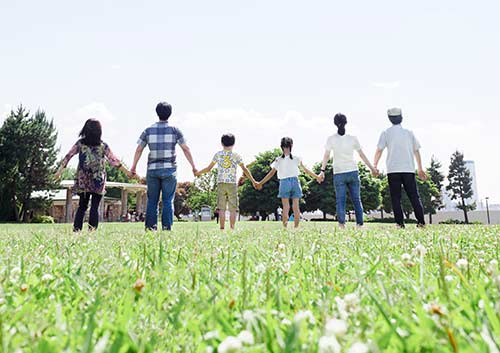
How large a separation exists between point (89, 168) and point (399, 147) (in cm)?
605

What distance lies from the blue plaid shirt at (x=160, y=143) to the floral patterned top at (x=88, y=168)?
0.90 m

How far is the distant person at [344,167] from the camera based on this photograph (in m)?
8.62

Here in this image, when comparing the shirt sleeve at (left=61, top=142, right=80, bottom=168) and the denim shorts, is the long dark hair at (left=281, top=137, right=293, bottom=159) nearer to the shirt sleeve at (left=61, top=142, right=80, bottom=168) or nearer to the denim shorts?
the denim shorts

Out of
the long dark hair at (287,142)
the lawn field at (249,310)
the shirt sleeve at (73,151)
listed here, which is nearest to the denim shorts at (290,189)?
the long dark hair at (287,142)

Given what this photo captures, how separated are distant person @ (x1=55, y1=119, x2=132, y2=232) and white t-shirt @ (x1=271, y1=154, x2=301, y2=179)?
12.9 feet

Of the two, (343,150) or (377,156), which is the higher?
(343,150)

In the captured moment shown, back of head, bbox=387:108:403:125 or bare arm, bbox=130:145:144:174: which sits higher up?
back of head, bbox=387:108:403:125

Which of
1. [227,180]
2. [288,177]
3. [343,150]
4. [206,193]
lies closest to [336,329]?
[227,180]

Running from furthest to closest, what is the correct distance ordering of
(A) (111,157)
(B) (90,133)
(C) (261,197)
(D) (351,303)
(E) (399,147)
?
(C) (261,197) < (E) (399,147) < (A) (111,157) < (B) (90,133) < (D) (351,303)

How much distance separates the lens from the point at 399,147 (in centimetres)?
816

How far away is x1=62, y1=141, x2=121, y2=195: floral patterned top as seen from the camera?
740 centimetres

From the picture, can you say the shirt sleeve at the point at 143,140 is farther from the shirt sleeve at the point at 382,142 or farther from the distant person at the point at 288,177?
the shirt sleeve at the point at 382,142

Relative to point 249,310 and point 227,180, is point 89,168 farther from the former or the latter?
point 249,310

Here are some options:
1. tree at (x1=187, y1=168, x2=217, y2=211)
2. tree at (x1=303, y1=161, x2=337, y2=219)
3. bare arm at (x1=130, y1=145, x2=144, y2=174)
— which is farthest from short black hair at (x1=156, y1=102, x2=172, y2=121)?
tree at (x1=187, y1=168, x2=217, y2=211)
